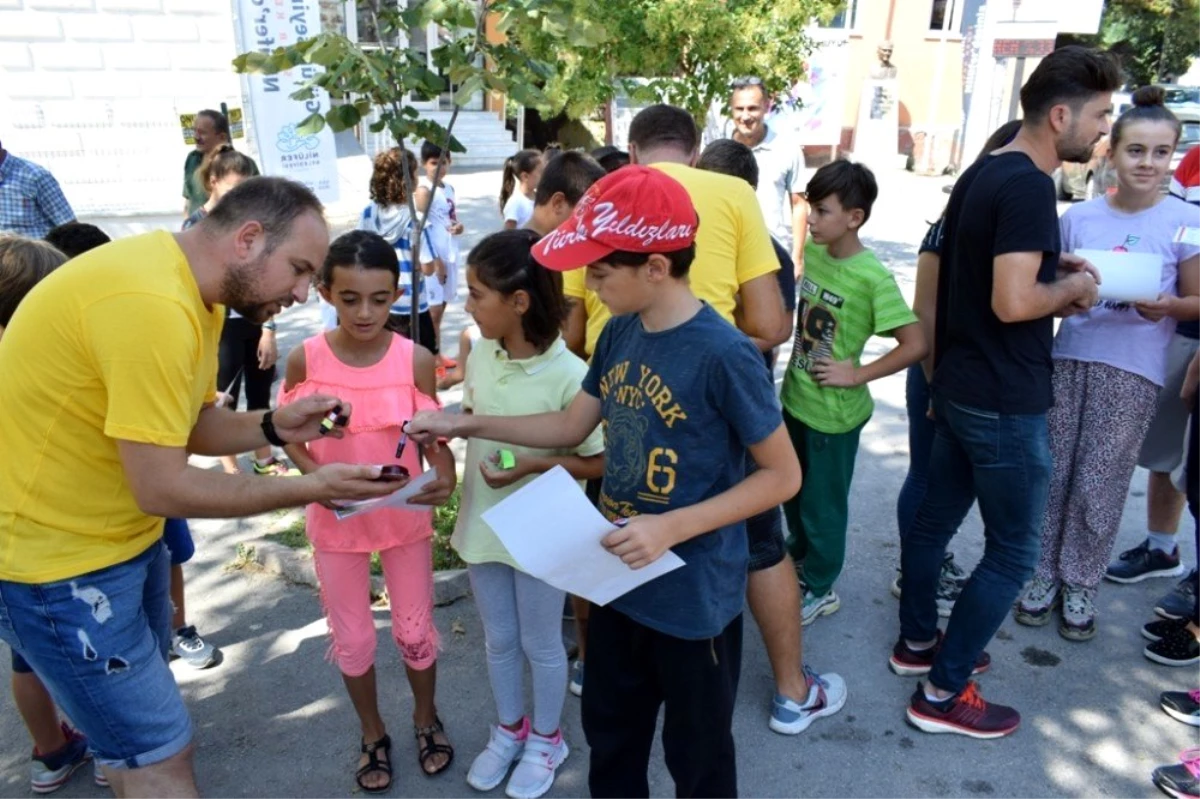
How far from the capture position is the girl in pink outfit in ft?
8.82

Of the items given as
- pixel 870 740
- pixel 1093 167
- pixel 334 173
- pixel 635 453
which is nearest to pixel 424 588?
pixel 635 453

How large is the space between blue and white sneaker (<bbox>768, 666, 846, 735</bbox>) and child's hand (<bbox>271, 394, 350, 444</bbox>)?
180cm

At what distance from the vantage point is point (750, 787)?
114 inches

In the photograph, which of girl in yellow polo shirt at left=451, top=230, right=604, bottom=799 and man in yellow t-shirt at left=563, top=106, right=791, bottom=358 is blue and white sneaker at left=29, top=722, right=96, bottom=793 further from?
man in yellow t-shirt at left=563, top=106, right=791, bottom=358

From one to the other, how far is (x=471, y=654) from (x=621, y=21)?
361cm

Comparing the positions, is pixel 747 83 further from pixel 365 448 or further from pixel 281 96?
pixel 281 96

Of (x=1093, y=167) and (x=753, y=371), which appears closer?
(x=753, y=371)

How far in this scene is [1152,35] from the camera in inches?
1275

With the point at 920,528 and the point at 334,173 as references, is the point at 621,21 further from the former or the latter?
the point at 334,173

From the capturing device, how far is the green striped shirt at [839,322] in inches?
131

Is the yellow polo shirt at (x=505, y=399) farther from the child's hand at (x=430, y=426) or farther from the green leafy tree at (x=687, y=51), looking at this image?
the green leafy tree at (x=687, y=51)

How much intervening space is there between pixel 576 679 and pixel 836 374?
1.52m

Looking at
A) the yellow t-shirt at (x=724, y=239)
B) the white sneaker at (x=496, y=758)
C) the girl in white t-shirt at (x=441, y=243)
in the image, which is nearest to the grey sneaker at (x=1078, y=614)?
the yellow t-shirt at (x=724, y=239)

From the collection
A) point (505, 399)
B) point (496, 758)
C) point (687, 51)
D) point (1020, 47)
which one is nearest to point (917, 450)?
point (505, 399)
